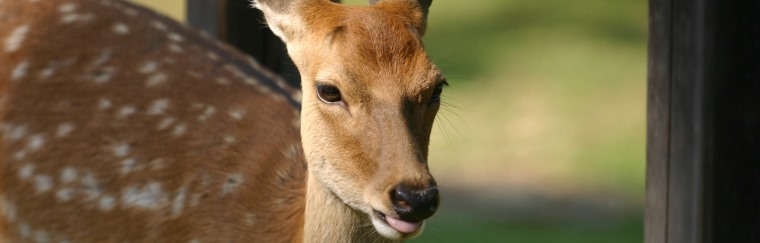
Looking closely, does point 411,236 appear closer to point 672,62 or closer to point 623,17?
point 672,62

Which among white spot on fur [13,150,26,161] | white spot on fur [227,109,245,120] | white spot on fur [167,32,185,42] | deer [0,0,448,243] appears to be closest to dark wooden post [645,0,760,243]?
deer [0,0,448,243]

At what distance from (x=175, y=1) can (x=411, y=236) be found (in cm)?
771

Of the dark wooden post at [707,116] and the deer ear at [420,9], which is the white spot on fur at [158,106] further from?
the dark wooden post at [707,116]

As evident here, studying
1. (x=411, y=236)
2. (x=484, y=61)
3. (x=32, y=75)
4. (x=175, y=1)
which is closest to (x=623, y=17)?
(x=484, y=61)

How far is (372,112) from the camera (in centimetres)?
336

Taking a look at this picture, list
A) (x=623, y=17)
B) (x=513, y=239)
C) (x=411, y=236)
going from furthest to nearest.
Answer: (x=623, y=17)
(x=513, y=239)
(x=411, y=236)

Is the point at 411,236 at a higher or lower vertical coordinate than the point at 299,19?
lower

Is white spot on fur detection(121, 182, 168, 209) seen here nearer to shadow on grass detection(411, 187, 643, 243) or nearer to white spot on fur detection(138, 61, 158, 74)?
white spot on fur detection(138, 61, 158, 74)

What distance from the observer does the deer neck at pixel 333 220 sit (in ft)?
11.7

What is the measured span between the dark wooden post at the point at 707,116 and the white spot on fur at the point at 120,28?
197cm

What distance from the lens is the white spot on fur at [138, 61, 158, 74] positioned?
4.49 meters

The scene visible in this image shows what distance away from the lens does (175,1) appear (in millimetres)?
10672

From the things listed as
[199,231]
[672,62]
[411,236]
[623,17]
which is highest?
[672,62]

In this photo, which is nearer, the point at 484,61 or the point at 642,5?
the point at 484,61
